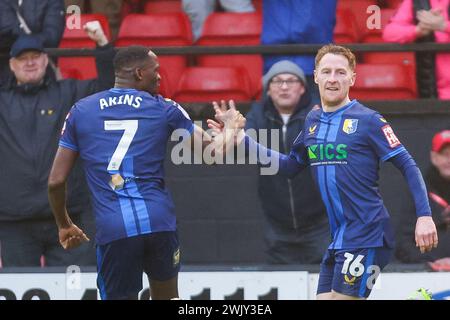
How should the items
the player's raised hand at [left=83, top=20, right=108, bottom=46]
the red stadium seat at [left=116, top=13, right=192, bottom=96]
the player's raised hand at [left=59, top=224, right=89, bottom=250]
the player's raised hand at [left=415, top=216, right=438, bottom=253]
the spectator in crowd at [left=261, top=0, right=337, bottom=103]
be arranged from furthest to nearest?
the red stadium seat at [left=116, top=13, right=192, bottom=96], the spectator in crowd at [left=261, top=0, right=337, bottom=103], the player's raised hand at [left=83, top=20, right=108, bottom=46], the player's raised hand at [left=59, top=224, right=89, bottom=250], the player's raised hand at [left=415, top=216, right=438, bottom=253]

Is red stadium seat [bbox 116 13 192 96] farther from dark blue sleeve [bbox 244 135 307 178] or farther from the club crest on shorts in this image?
the club crest on shorts

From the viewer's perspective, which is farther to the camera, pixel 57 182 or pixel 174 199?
pixel 174 199

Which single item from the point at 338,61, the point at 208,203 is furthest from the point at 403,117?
the point at 338,61

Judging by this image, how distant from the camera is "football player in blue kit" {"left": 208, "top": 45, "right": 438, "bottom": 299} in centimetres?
738

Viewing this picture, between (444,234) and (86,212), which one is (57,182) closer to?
(86,212)

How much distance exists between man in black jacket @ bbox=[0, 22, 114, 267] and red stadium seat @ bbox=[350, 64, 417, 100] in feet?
6.53

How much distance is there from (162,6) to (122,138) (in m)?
4.12

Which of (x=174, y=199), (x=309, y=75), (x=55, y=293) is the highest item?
(x=309, y=75)

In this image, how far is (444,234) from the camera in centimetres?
931

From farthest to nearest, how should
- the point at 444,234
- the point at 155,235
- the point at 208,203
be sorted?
1. the point at 208,203
2. the point at 444,234
3. the point at 155,235

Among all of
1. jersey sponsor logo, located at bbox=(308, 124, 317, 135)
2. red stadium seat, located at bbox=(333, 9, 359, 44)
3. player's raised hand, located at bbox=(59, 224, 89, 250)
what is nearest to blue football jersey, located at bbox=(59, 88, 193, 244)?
player's raised hand, located at bbox=(59, 224, 89, 250)

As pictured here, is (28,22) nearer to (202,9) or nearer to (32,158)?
(32,158)

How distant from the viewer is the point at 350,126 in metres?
7.48
